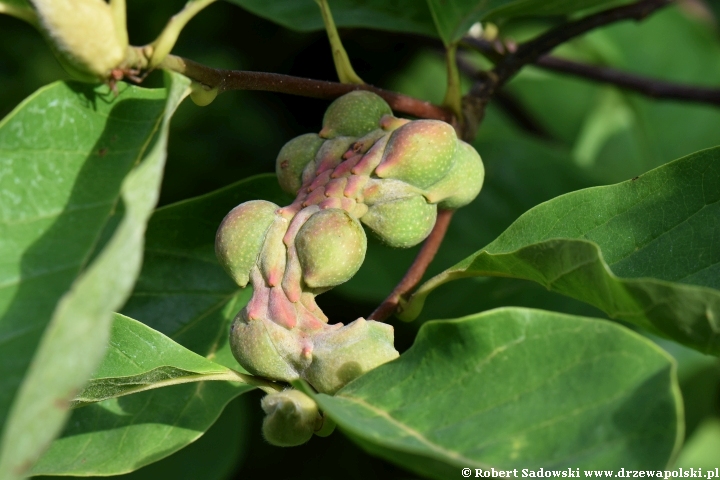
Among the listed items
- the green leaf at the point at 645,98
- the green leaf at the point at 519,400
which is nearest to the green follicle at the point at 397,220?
the green leaf at the point at 519,400

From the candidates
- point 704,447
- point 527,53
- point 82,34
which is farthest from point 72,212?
point 704,447

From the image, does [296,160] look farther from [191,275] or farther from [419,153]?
[191,275]

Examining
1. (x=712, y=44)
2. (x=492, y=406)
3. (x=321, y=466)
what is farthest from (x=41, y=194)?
(x=712, y=44)

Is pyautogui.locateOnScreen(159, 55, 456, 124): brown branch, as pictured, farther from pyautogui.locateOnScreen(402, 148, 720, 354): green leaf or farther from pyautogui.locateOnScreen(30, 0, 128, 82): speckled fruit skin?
pyautogui.locateOnScreen(402, 148, 720, 354): green leaf

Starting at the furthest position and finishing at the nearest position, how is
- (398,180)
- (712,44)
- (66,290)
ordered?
(712,44)
(398,180)
(66,290)

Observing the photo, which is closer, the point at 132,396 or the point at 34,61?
the point at 132,396

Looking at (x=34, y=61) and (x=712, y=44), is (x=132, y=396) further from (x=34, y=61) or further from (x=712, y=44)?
(x=712, y=44)

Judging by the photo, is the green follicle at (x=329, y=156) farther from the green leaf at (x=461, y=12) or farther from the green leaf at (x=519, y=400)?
the green leaf at (x=461, y=12)
